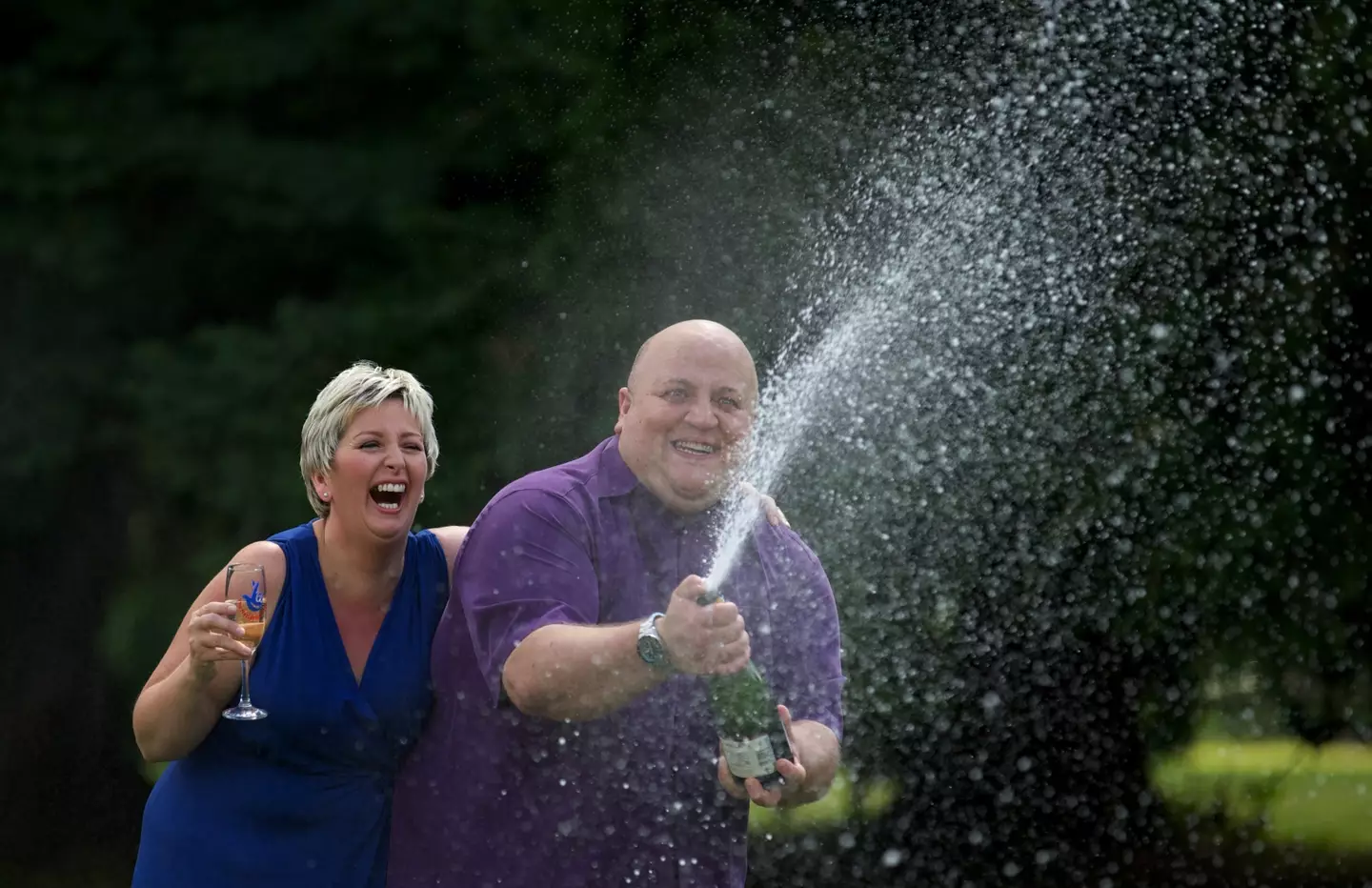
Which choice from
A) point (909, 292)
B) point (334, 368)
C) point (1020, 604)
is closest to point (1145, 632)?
point (1020, 604)

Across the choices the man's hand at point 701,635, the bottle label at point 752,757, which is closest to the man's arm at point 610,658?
the man's hand at point 701,635

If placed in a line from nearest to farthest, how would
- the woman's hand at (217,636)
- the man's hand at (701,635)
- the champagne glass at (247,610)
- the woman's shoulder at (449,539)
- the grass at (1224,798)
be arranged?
1. the man's hand at (701,635)
2. the woman's hand at (217,636)
3. the champagne glass at (247,610)
4. the woman's shoulder at (449,539)
5. the grass at (1224,798)

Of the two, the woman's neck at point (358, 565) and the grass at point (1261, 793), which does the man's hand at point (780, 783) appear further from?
the grass at point (1261, 793)

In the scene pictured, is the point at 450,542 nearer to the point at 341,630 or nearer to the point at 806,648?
the point at 341,630

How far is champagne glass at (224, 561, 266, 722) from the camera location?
3.43 m

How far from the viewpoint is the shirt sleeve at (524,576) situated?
3207 mm

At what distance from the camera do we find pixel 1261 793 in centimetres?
822

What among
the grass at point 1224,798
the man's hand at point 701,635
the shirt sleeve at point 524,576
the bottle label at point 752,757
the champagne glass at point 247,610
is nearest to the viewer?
the man's hand at point 701,635

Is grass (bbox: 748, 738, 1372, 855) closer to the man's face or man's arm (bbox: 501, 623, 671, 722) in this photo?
the man's face

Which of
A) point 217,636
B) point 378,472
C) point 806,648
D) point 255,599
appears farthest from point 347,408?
point 806,648

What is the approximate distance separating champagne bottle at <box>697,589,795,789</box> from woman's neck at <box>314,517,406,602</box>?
95 cm

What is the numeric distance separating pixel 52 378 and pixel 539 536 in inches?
195

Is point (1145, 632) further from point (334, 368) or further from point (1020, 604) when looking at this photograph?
point (334, 368)

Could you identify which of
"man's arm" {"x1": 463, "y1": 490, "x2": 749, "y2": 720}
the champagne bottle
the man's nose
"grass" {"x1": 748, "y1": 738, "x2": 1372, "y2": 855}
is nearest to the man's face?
the man's nose
